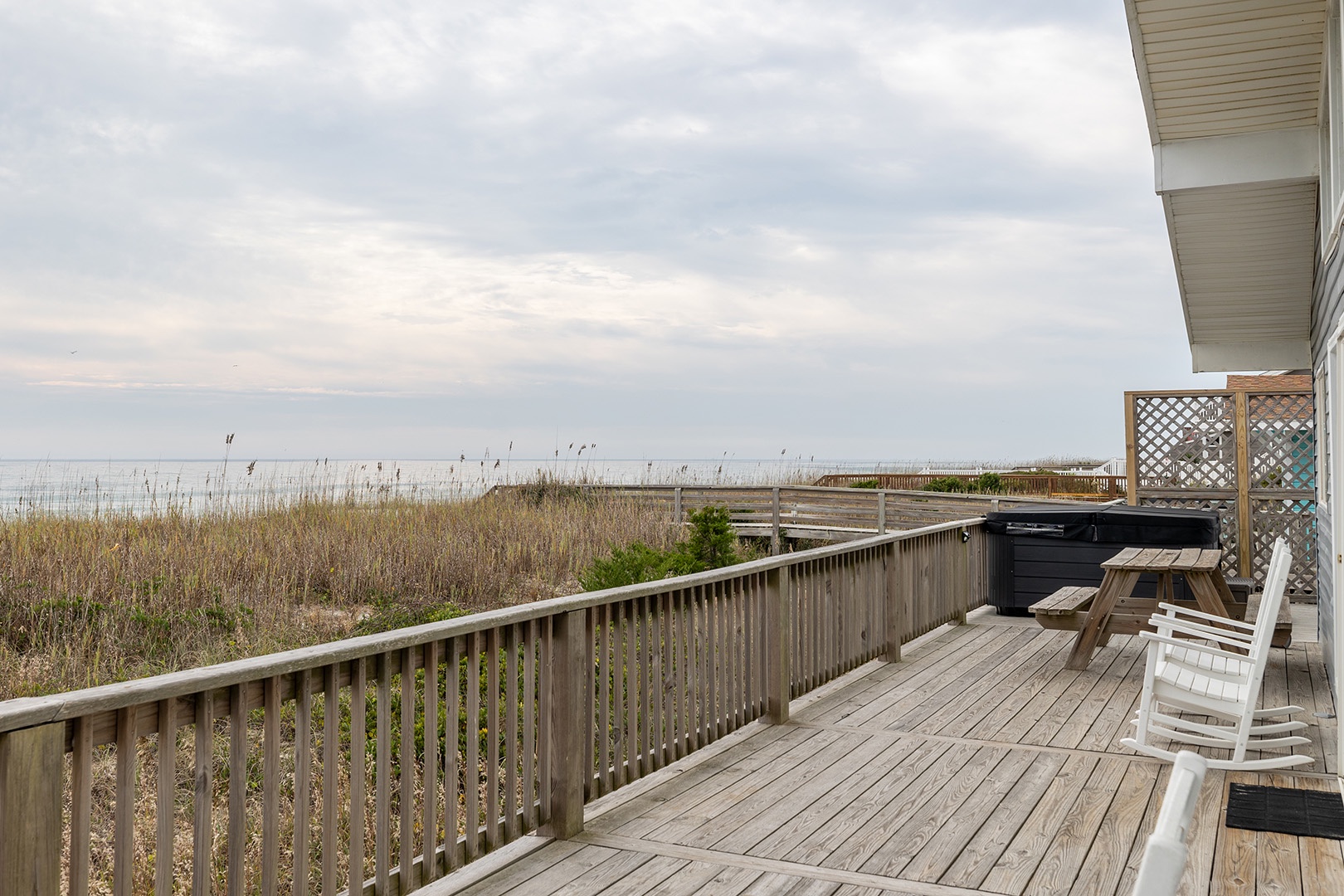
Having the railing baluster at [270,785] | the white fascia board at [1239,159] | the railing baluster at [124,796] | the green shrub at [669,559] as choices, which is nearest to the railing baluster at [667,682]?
the green shrub at [669,559]

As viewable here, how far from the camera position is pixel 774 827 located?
11.3 ft

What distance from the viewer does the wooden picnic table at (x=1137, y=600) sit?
229 inches

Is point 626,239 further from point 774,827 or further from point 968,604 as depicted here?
point 774,827

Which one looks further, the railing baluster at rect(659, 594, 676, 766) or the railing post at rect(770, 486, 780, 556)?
the railing post at rect(770, 486, 780, 556)

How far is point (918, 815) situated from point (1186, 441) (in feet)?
26.5

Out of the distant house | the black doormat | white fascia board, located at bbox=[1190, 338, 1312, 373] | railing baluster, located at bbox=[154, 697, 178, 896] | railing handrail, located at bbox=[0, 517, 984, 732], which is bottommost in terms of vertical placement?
the black doormat

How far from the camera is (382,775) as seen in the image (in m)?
2.60

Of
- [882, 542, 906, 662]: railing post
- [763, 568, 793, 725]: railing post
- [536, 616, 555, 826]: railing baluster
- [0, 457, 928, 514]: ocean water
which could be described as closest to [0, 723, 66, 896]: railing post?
[536, 616, 555, 826]: railing baluster

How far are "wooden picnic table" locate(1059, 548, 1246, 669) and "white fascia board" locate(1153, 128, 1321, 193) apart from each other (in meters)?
2.42

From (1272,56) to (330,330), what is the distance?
20.6 metres

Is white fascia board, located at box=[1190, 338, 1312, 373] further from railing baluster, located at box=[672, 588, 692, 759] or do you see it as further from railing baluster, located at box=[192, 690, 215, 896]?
railing baluster, located at box=[192, 690, 215, 896]

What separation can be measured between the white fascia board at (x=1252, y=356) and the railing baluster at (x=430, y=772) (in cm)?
875

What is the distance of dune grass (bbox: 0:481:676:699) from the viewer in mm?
6848

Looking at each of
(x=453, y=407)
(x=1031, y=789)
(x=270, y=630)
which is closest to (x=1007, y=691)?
(x=1031, y=789)
